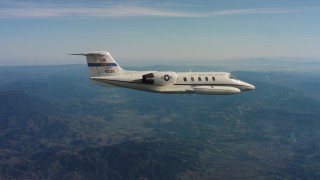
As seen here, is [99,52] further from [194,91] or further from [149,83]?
[194,91]

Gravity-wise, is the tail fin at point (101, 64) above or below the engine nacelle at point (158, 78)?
above

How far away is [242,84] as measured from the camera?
79188 mm

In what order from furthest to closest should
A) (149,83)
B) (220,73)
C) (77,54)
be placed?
(220,73) < (149,83) < (77,54)

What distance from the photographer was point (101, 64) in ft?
235

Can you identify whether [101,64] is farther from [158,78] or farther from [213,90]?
[213,90]

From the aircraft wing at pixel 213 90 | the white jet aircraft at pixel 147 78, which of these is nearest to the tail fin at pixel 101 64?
the white jet aircraft at pixel 147 78

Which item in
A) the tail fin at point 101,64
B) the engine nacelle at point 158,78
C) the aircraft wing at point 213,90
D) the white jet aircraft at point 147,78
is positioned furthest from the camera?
the aircraft wing at point 213,90

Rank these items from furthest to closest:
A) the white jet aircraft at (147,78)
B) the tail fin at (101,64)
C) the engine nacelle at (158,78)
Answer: the tail fin at (101,64)
the white jet aircraft at (147,78)
the engine nacelle at (158,78)

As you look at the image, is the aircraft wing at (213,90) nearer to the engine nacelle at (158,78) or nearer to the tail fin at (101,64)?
the engine nacelle at (158,78)

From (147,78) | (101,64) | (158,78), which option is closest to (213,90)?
(158,78)

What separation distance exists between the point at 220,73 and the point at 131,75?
63.6 feet

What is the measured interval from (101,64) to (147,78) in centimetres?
991

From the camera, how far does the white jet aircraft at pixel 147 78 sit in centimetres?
7044

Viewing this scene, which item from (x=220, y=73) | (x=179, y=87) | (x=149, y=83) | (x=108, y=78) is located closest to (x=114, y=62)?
(x=108, y=78)
